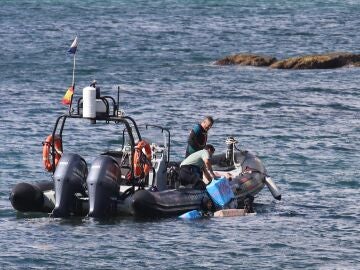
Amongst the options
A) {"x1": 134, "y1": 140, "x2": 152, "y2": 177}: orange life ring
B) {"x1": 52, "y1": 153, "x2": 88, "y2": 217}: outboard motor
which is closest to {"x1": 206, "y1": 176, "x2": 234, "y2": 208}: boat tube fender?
{"x1": 134, "y1": 140, "x2": 152, "y2": 177}: orange life ring

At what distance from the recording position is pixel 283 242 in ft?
90.8

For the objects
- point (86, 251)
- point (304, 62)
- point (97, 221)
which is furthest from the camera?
point (304, 62)

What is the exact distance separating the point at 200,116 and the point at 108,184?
18538 mm

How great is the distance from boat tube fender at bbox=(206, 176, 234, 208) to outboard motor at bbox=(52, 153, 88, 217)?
110 inches

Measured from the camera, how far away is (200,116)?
1826 inches

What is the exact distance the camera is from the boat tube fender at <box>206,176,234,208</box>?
29594 millimetres

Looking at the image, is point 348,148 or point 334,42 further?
point 334,42

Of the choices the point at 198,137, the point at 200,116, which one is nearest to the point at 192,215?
the point at 198,137

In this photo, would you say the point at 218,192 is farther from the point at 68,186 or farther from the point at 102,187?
the point at 68,186

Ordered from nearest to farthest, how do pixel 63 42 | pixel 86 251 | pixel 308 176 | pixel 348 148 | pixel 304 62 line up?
pixel 86 251 < pixel 308 176 < pixel 348 148 < pixel 304 62 < pixel 63 42

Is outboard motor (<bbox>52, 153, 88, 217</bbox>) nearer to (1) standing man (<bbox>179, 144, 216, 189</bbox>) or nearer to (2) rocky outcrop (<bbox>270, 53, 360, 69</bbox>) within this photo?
(1) standing man (<bbox>179, 144, 216, 189</bbox>)

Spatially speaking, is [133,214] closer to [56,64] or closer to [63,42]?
[56,64]

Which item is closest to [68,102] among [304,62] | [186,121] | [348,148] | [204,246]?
[204,246]

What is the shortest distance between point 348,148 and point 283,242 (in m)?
→ 12.7
